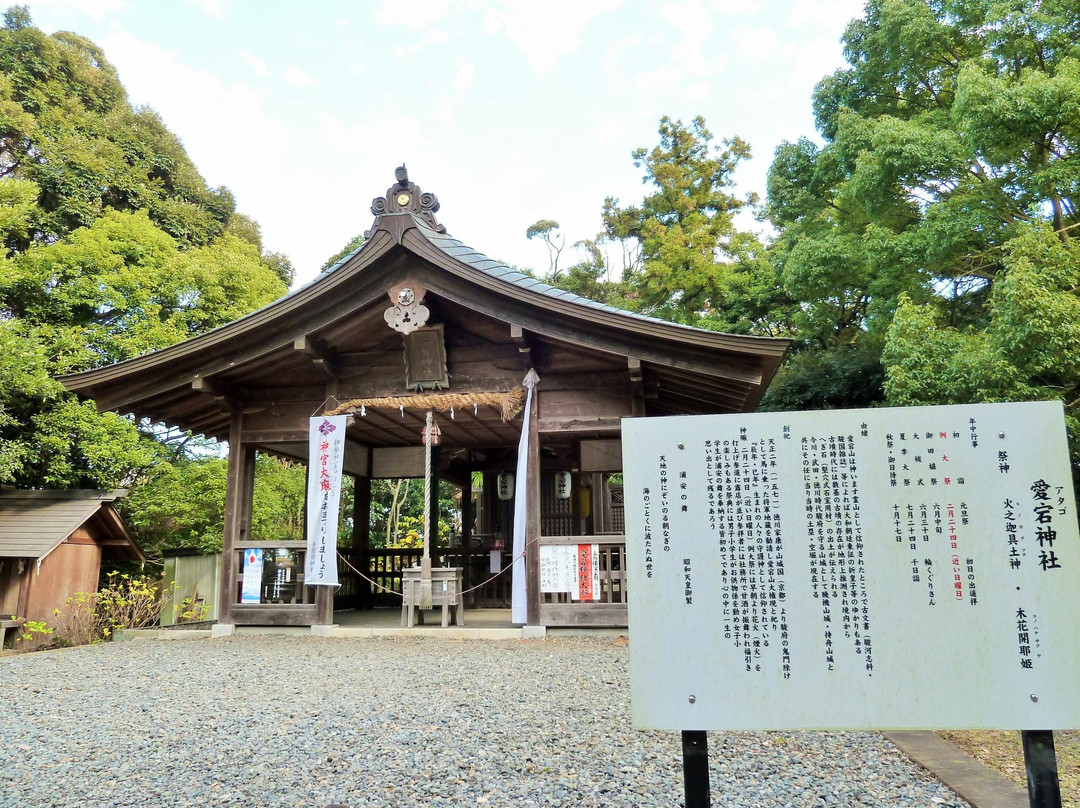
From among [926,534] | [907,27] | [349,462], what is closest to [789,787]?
[926,534]

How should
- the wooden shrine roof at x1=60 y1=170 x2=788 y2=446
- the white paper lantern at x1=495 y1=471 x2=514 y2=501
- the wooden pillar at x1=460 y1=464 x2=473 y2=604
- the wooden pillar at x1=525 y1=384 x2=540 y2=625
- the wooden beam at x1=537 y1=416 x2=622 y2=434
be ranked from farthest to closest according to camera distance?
the white paper lantern at x1=495 y1=471 x2=514 y2=501 → the wooden pillar at x1=460 y1=464 x2=473 y2=604 → the wooden beam at x1=537 y1=416 x2=622 y2=434 → the wooden pillar at x1=525 y1=384 x2=540 y2=625 → the wooden shrine roof at x1=60 y1=170 x2=788 y2=446

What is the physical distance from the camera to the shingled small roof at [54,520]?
10.1 meters

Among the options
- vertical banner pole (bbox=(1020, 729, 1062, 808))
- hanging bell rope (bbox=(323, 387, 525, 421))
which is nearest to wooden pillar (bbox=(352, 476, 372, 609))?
hanging bell rope (bbox=(323, 387, 525, 421))

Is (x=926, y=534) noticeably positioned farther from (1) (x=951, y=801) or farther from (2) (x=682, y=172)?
(2) (x=682, y=172)

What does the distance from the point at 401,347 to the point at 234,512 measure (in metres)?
3.10

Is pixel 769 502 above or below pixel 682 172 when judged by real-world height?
below

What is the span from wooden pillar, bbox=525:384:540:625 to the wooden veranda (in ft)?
0.06

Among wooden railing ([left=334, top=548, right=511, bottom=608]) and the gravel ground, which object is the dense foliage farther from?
wooden railing ([left=334, top=548, right=511, bottom=608])

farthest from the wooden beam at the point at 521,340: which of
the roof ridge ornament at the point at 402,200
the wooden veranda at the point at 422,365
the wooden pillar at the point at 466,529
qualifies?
the wooden pillar at the point at 466,529

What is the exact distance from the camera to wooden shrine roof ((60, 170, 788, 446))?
7969mm

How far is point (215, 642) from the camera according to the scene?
26.8 feet

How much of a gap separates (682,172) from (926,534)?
21224 millimetres

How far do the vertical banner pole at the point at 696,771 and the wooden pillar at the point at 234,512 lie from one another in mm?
7744

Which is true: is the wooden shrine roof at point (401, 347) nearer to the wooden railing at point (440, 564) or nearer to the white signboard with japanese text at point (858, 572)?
the wooden railing at point (440, 564)
